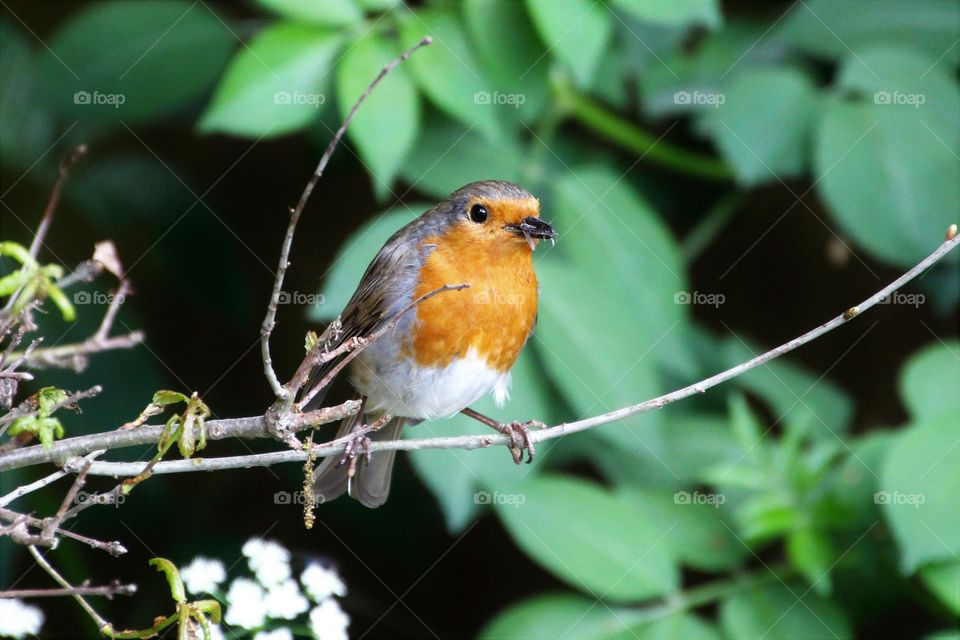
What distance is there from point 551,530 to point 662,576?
36 centimetres

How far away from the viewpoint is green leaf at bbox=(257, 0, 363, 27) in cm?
320

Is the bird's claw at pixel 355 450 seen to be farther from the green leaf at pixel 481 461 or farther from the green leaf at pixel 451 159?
the green leaf at pixel 451 159

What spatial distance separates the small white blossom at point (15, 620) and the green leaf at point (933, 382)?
2.73 meters

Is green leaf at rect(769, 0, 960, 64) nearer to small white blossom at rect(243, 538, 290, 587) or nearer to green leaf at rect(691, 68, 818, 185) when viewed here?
green leaf at rect(691, 68, 818, 185)

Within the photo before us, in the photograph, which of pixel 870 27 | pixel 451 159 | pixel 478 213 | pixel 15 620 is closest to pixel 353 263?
pixel 478 213

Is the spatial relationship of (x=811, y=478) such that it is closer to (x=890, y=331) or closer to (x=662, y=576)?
(x=662, y=576)

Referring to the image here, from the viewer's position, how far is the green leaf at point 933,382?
11.0 feet

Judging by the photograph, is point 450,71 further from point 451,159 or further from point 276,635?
point 276,635

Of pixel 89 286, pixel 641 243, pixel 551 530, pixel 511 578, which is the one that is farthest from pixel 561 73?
pixel 511 578

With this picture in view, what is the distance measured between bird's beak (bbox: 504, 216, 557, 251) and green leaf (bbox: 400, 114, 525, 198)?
671 millimetres

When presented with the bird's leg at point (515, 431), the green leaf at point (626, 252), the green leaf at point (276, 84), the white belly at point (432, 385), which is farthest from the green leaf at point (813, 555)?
the green leaf at point (276, 84)

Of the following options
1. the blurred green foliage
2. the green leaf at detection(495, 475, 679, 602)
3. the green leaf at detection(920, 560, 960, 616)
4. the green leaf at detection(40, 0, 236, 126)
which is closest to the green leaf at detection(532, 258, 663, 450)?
the blurred green foliage

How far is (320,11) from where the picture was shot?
3254 millimetres

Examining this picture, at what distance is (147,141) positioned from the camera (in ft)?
15.1
